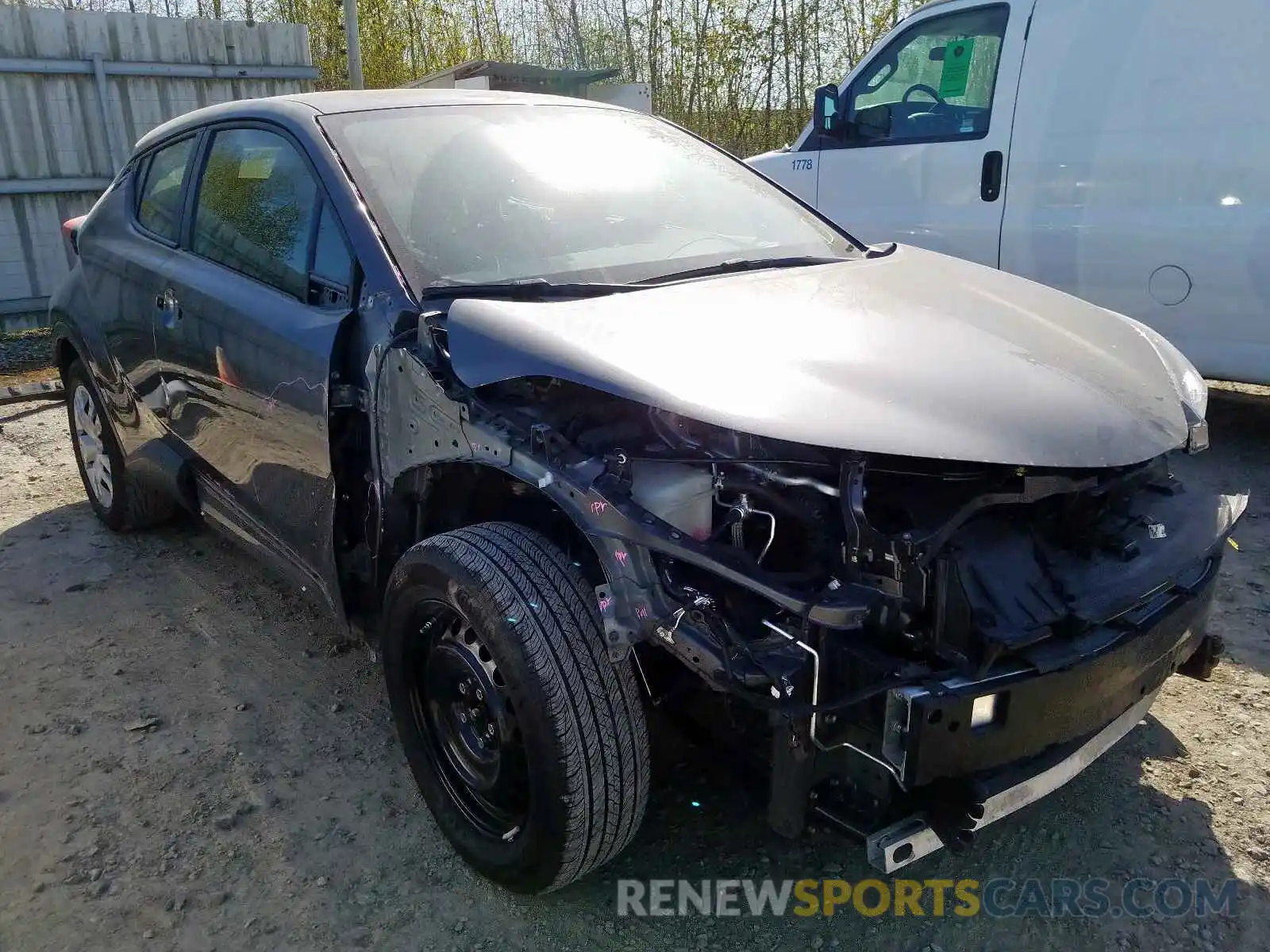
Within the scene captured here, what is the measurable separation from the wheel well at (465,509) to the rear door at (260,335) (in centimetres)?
24

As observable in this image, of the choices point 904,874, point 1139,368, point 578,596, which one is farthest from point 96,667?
point 1139,368

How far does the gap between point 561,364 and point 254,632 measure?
216 centimetres

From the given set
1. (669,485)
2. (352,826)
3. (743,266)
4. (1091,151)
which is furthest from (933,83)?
Result: (352,826)

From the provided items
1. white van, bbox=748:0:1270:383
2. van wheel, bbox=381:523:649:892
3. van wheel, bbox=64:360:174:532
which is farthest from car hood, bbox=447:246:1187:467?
van wheel, bbox=64:360:174:532

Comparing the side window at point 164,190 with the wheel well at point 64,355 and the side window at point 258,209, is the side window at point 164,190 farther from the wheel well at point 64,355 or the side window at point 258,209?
the wheel well at point 64,355

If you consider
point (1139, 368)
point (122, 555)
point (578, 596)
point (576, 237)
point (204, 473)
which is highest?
point (576, 237)

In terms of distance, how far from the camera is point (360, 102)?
3.12 m

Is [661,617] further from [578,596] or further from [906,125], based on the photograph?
[906,125]

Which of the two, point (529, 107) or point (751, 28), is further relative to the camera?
point (751, 28)

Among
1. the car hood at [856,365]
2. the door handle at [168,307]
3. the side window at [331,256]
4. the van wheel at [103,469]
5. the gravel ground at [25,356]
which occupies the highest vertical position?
the side window at [331,256]

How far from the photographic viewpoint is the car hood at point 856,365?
191 centimetres

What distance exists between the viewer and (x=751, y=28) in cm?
1367

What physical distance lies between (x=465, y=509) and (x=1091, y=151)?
3860 mm

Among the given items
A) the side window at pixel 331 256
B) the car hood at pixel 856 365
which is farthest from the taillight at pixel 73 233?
the car hood at pixel 856 365
